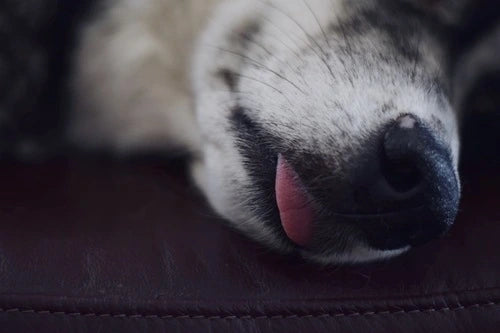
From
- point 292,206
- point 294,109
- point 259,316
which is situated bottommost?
point 259,316

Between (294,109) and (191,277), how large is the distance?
23 cm

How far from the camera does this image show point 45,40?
96 centimetres

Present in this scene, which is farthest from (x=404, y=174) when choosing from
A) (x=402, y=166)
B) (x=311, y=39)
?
(x=311, y=39)

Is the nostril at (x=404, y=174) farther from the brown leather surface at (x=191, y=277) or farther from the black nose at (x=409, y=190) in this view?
the brown leather surface at (x=191, y=277)

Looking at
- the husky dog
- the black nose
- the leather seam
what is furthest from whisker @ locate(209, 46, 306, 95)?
the leather seam

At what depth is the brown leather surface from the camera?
706 millimetres

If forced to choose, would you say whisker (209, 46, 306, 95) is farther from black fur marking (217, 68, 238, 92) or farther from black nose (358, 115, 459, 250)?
black nose (358, 115, 459, 250)

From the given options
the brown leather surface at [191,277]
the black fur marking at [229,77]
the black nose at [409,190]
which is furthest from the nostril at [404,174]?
the black fur marking at [229,77]

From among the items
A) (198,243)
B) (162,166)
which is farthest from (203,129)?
(198,243)

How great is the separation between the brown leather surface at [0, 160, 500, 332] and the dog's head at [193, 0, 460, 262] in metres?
0.04

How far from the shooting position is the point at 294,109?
0.81 metres

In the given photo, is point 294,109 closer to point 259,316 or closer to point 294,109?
point 294,109

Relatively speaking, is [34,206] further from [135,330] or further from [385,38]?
[385,38]

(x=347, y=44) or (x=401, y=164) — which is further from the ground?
(x=347, y=44)
